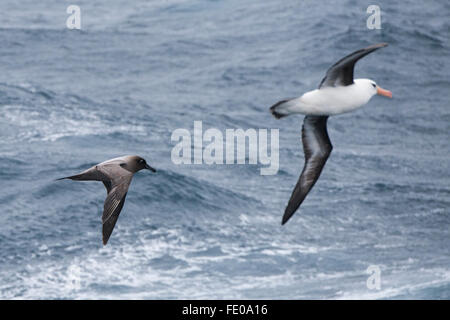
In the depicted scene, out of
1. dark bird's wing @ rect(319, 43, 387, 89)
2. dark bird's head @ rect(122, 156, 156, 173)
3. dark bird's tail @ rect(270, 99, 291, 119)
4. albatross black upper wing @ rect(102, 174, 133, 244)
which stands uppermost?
dark bird's wing @ rect(319, 43, 387, 89)

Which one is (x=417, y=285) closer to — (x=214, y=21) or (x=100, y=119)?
(x=100, y=119)

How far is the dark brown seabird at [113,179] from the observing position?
1880 cm

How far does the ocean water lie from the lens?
34000 millimetres

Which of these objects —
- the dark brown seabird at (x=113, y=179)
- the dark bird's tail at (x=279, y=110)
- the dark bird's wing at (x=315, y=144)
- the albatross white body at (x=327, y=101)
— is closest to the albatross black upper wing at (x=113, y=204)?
the dark brown seabird at (x=113, y=179)

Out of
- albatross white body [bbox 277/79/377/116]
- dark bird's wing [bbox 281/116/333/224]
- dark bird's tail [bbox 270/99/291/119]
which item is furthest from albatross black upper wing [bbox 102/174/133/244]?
dark bird's wing [bbox 281/116/333/224]

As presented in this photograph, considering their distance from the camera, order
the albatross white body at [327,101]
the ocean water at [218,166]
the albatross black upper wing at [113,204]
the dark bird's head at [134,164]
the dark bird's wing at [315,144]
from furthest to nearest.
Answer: the ocean water at [218,166] < the dark bird's wing at [315,144] < the dark bird's head at [134,164] < the albatross white body at [327,101] < the albatross black upper wing at [113,204]

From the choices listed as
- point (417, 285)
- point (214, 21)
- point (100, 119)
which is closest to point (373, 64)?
point (214, 21)

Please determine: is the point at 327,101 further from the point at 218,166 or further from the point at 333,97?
the point at 218,166

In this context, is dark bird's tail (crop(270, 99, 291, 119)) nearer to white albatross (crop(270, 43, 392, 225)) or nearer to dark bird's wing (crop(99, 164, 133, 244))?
white albatross (crop(270, 43, 392, 225))

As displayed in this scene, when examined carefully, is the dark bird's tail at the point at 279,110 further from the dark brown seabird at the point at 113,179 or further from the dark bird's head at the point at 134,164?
the dark brown seabird at the point at 113,179

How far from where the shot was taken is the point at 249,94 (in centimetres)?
4931

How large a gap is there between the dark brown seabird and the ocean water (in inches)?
488

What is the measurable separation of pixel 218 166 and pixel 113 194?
22.0 metres
